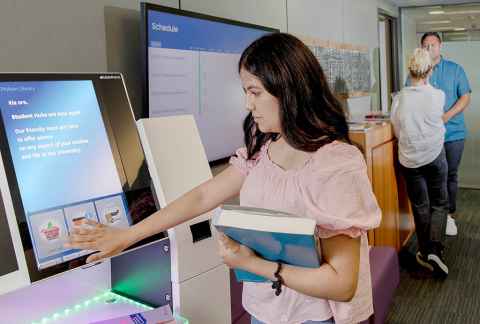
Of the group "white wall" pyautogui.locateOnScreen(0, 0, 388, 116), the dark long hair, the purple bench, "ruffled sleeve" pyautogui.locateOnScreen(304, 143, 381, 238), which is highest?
"white wall" pyautogui.locateOnScreen(0, 0, 388, 116)

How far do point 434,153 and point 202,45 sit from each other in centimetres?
200

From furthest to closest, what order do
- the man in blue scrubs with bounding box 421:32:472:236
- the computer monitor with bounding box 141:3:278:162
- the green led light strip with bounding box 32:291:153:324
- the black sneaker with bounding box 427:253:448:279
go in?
the man in blue scrubs with bounding box 421:32:472:236 < the black sneaker with bounding box 427:253:448:279 < the computer monitor with bounding box 141:3:278:162 < the green led light strip with bounding box 32:291:153:324

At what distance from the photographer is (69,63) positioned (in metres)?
1.72

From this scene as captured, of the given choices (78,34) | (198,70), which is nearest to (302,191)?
(78,34)

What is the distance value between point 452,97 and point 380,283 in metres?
2.52

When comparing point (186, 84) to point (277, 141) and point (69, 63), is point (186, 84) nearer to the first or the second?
point (69, 63)

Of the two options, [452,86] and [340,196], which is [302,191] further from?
[452,86]

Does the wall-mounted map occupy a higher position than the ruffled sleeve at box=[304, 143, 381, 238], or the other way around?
the wall-mounted map

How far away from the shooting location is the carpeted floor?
2.99 metres

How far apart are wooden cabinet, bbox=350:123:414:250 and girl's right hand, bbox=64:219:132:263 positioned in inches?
84.3

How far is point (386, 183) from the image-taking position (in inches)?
143

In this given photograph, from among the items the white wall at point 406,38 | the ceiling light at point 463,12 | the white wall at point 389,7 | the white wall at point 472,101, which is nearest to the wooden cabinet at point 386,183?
the white wall at point 389,7

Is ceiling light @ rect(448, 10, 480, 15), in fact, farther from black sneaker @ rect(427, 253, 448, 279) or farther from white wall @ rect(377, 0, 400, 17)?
black sneaker @ rect(427, 253, 448, 279)

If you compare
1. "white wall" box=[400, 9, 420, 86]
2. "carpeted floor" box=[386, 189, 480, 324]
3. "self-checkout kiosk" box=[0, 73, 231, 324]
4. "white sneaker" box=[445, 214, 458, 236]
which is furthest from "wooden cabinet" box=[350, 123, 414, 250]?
"white wall" box=[400, 9, 420, 86]
